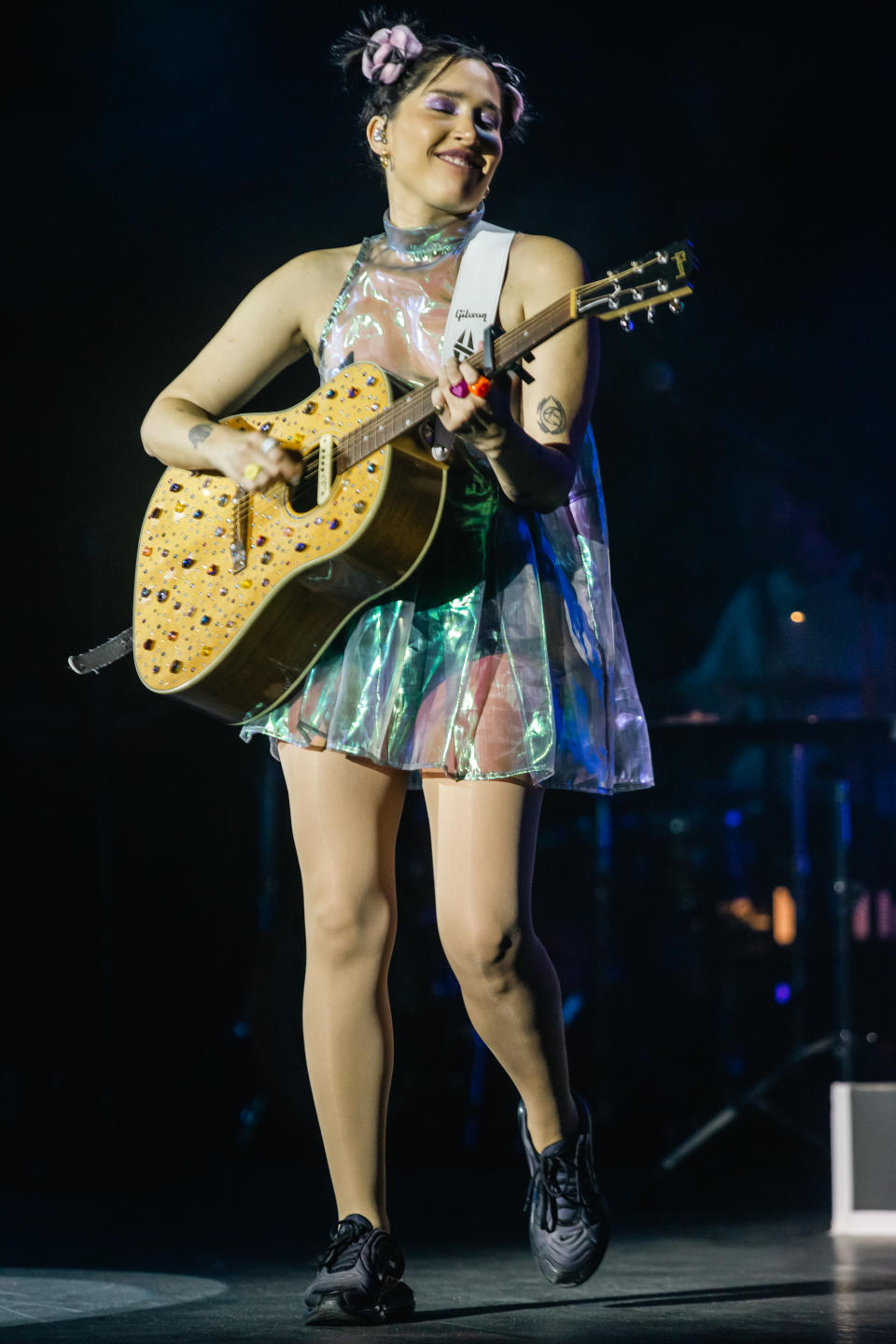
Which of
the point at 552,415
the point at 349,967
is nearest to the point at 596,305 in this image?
the point at 552,415

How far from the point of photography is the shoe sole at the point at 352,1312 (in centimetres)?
202

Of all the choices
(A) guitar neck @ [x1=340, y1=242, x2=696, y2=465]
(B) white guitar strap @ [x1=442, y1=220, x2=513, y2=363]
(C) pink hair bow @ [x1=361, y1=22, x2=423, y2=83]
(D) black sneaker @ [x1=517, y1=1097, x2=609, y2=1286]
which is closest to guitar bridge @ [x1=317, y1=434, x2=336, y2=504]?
(A) guitar neck @ [x1=340, y1=242, x2=696, y2=465]

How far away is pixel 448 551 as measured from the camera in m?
2.23

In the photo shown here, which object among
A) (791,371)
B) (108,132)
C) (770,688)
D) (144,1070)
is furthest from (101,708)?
(791,371)

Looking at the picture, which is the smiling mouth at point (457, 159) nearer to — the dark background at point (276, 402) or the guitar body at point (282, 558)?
the guitar body at point (282, 558)

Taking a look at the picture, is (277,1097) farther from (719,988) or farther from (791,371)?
(791,371)

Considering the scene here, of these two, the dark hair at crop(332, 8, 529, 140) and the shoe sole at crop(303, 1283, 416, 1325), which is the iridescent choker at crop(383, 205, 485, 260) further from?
the shoe sole at crop(303, 1283, 416, 1325)

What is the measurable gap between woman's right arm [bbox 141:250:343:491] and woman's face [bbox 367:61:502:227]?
0.19 m

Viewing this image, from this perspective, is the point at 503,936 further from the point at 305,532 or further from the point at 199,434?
the point at 199,434

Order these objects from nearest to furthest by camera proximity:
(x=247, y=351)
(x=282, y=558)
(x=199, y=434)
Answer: (x=282, y=558), (x=199, y=434), (x=247, y=351)

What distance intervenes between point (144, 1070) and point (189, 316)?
86.9 inches

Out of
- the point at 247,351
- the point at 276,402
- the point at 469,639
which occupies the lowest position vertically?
the point at 469,639

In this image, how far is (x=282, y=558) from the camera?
2.18m

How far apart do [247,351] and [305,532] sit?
0.40 metres
